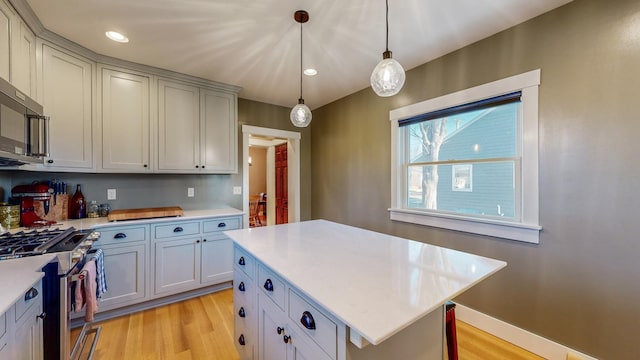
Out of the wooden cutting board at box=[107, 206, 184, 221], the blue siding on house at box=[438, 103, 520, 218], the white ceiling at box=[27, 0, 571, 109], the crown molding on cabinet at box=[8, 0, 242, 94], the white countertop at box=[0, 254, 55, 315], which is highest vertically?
the white ceiling at box=[27, 0, 571, 109]

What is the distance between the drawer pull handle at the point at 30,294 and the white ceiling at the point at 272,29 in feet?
5.84

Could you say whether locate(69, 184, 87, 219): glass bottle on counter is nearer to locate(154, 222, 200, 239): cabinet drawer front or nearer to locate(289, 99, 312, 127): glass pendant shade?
locate(154, 222, 200, 239): cabinet drawer front

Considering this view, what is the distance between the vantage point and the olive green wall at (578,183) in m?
1.52

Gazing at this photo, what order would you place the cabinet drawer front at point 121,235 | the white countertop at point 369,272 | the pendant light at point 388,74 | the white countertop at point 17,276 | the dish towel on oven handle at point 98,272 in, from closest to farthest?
the white countertop at point 369,272
the white countertop at point 17,276
the pendant light at point 388,74
the dish towel on oven handle at point 98,272
the cabinet drawer front at point 121,235

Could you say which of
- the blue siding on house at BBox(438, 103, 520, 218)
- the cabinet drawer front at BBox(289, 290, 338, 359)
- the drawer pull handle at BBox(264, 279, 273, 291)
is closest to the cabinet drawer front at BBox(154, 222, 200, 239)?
the drawer pull handle at BBox(264, 279, 273, 291)

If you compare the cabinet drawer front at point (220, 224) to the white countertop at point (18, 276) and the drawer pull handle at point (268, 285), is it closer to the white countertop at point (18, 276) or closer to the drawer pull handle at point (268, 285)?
the white countertop at point (18, 276)

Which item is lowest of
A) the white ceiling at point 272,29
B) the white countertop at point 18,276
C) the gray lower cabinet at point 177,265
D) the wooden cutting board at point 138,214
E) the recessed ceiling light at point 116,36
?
the gray lower cabinet at point 177,265

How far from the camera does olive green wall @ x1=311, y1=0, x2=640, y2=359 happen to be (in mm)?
1519

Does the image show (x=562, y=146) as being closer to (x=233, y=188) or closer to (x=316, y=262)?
(x=316, y=262)

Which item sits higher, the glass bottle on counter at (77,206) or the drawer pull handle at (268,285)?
the glass bottle on counter at (77,206)

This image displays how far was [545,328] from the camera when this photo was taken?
182 centimetres

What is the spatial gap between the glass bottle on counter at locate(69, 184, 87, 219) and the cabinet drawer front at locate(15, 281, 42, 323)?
5.03 feet

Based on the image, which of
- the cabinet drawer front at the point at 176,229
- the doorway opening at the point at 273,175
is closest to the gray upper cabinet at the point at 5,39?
the cabinet drawer front at the point at 176,229

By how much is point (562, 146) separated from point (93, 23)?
3.53 m
